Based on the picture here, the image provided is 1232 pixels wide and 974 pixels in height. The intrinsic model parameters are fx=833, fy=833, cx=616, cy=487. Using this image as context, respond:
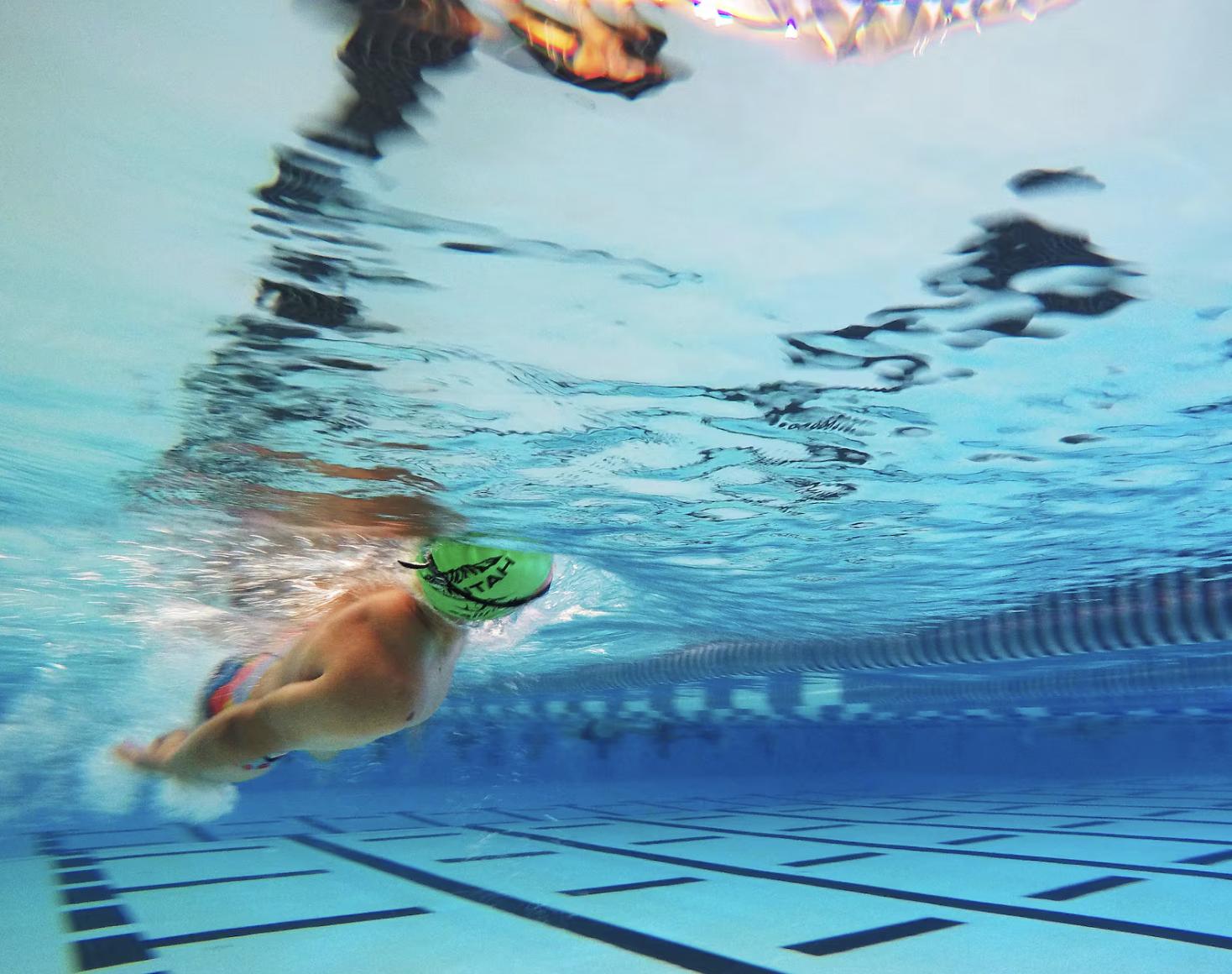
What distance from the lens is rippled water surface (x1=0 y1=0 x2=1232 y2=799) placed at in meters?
2.56

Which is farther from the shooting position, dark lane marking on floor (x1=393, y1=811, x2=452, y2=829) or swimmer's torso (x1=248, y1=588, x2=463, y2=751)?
dark lane marking on floor (x1=393, y1=811, x2=452, y2=829)

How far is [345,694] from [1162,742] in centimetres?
2825

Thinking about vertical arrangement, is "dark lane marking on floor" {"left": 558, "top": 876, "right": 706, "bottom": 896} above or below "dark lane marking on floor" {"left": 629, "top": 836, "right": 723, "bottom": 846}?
above

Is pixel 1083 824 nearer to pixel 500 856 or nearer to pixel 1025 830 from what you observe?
pixel 1025 830

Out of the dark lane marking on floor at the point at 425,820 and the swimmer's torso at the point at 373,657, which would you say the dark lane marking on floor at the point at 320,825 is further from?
the swimmer's torso at the point at 373,657

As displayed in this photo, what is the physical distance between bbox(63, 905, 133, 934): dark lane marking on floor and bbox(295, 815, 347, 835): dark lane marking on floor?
480 cm

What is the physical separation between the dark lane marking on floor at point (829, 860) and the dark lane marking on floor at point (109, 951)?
15.4 ft

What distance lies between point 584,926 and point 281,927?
71.5 inches

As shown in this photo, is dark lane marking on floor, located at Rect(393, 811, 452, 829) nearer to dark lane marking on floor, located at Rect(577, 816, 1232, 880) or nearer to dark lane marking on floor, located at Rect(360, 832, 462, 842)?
dark lane marking on floor, located at Rect(360, 832, 462, 842)

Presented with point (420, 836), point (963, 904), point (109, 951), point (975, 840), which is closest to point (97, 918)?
point (109, 951)

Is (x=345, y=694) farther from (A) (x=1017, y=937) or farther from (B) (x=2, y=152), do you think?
(A) (x=1017, y=937)

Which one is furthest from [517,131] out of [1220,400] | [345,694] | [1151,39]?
[1220,400]

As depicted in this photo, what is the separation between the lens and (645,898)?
5.52 m

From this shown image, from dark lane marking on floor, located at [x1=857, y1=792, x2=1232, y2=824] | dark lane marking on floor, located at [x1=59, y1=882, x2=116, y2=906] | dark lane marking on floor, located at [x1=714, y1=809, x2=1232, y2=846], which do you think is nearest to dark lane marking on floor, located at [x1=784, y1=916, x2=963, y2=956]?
dark lane marking on floor, located at [x1=714, y1=809, x2=1232, y2=846]
